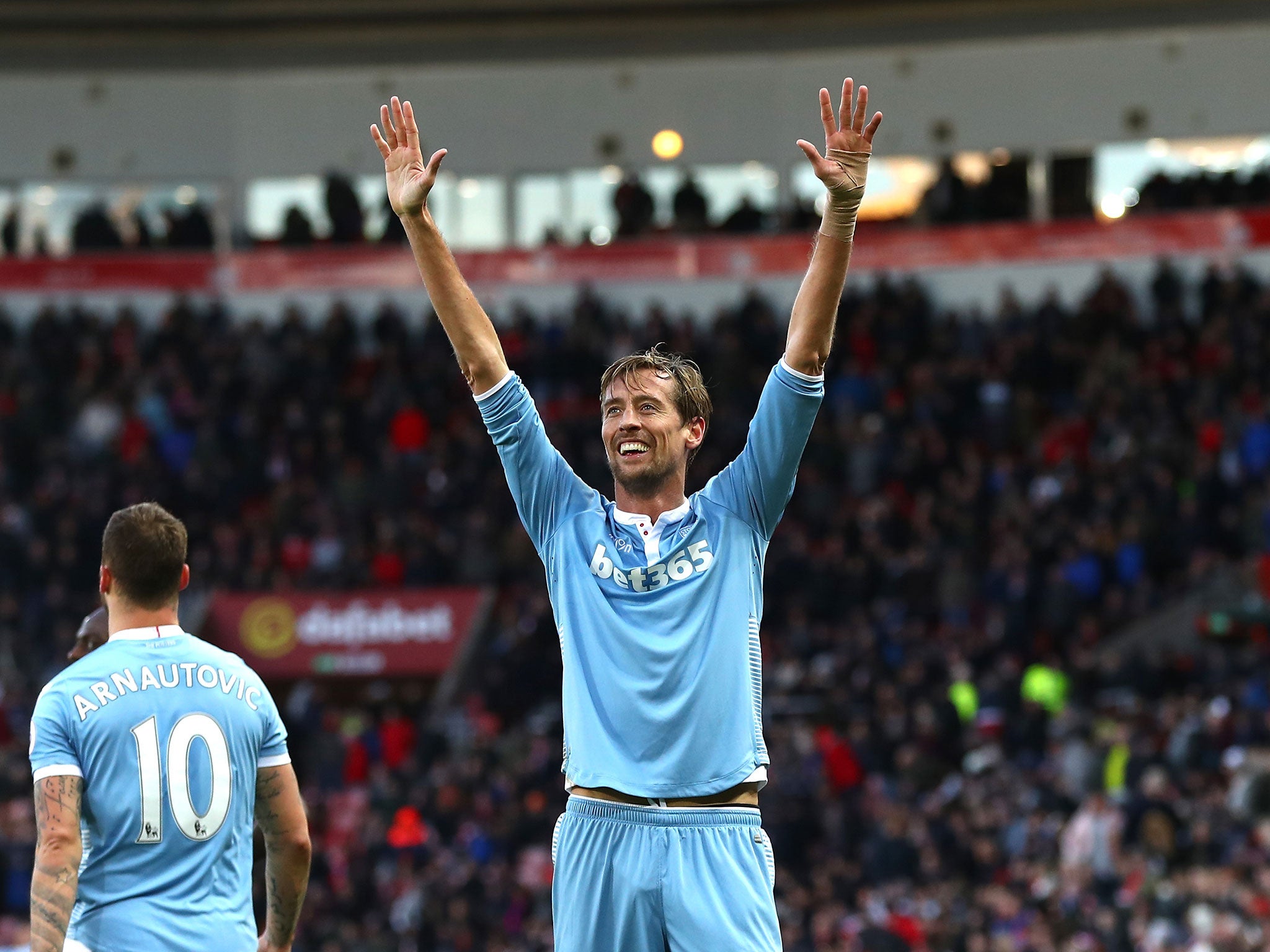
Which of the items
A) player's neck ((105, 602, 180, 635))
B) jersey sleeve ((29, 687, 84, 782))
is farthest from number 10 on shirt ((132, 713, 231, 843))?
player's neck ((105, 602, 180, 635))

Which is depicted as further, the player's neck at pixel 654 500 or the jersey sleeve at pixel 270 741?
the jersey sleeve at pixel 270 741

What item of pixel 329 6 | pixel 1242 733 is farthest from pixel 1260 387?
pixel 329 6

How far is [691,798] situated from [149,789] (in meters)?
1.38

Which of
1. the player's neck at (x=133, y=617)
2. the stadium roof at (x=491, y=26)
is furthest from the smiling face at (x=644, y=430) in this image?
the stadium roof at (x=491, y=26)

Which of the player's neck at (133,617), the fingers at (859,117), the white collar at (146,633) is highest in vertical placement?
the fingers at (859,117)

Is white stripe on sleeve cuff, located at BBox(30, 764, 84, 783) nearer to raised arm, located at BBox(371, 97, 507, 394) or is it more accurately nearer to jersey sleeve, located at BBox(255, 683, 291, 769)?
jersey sleeve, located at BBox(255, 683, 291, 769)

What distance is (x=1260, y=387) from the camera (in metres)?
21.8

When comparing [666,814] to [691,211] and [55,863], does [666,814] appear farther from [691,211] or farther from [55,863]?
[691,211]

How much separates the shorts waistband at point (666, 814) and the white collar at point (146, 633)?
1.21 m

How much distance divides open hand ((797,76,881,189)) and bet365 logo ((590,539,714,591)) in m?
0.98

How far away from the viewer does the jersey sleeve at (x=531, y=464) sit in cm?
465

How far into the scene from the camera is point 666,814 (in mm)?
4324

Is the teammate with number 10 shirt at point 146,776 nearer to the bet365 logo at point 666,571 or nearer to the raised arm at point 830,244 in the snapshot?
the bet365 logo at point 666,571

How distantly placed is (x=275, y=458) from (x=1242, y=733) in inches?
513
